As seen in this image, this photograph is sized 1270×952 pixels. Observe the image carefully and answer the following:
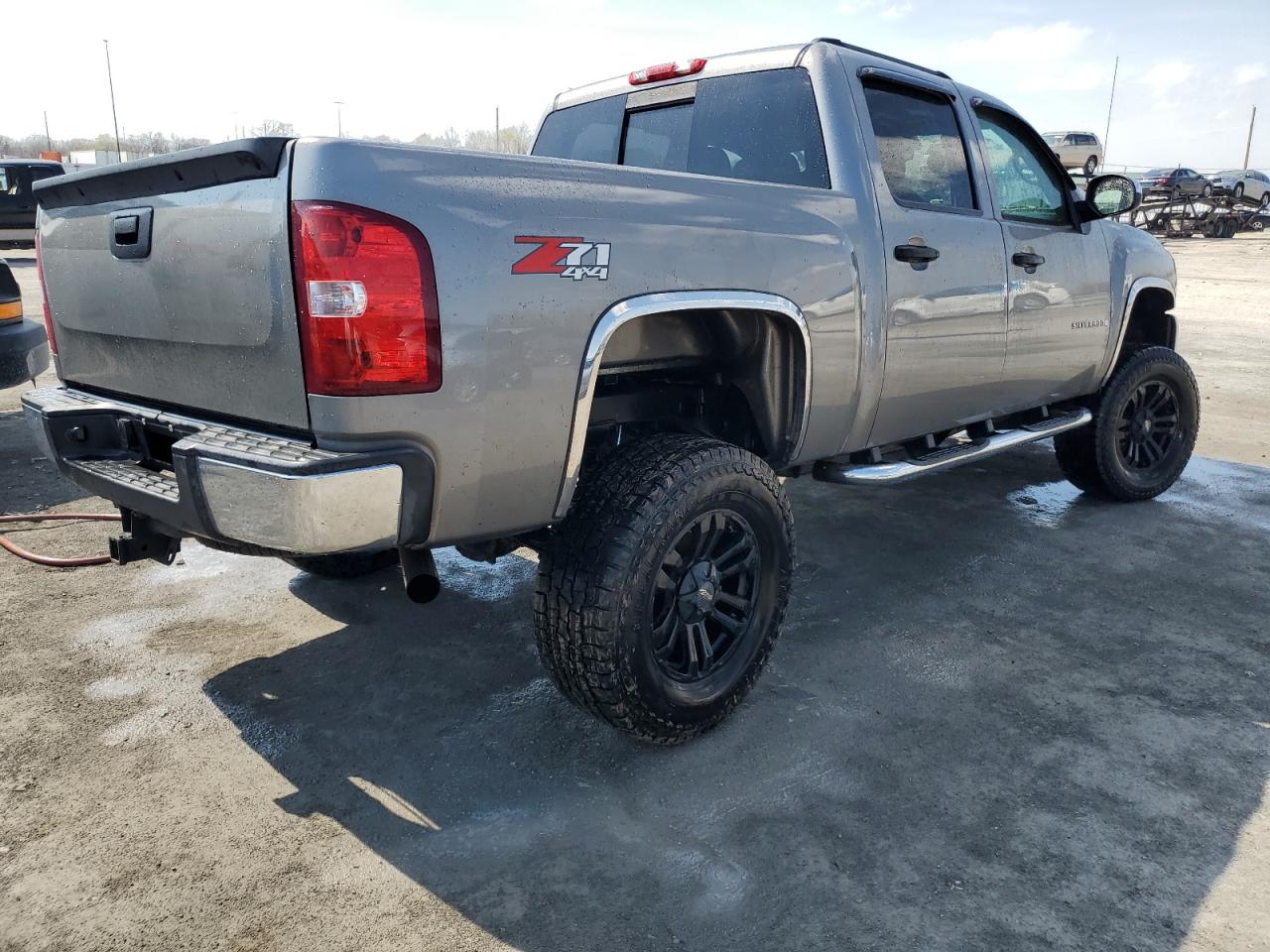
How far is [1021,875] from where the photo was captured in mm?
2234

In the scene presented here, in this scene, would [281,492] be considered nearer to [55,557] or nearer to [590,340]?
[590,340]

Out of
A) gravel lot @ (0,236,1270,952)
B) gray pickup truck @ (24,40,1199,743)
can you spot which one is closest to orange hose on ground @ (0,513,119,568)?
gravel lot @ (0,236,1270,952)

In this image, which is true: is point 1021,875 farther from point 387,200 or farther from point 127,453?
point 127,453

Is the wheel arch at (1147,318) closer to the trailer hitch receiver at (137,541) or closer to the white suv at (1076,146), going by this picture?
the trailer hitch receiver at (137,541)

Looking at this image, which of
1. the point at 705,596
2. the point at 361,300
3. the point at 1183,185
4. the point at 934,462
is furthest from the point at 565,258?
the point at 1183,185

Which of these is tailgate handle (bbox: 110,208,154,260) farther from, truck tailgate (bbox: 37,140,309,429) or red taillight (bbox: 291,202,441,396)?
red taillight (bbox: 291,202,441,396)

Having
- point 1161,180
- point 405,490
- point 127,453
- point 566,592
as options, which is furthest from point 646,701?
point 1161,180

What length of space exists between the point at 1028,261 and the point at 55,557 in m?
4.40

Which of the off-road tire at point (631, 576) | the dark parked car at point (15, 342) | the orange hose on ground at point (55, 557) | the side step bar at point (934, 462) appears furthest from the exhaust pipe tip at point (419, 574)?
the dark parked car at point (15, 342)

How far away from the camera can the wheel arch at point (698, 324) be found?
2338 millimetres

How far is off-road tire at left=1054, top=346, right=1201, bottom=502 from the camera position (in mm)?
4895

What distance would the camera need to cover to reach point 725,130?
3539mm

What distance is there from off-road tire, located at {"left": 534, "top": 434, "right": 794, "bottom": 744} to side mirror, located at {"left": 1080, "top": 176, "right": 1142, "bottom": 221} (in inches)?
107

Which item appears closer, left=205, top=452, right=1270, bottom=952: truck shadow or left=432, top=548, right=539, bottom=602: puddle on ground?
left=205, top=452, right=1270, bottom=952: truck shadow
